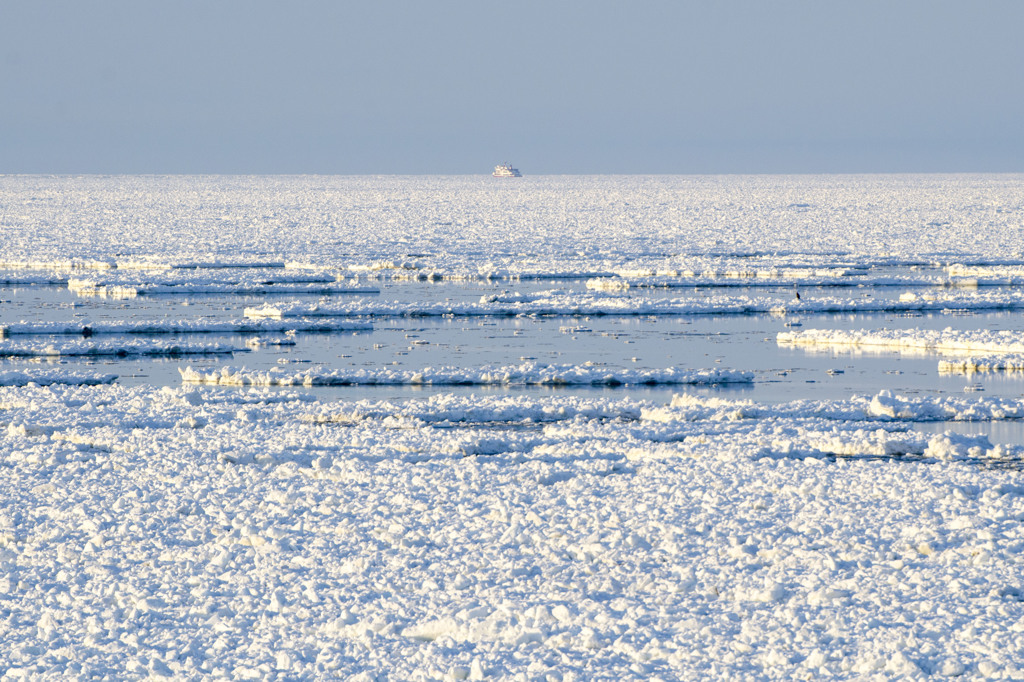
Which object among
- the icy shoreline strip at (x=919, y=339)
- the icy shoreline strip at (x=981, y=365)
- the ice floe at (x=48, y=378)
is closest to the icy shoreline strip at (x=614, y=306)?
the icy shoreline strip at (x=919, y=339)

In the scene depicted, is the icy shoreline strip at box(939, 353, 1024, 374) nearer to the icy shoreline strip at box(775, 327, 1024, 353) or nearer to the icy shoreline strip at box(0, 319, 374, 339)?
the icy shoreline strip at box(775, 327, 1024, 353)

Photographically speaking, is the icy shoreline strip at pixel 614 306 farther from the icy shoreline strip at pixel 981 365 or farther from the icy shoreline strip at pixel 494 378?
the icy shoreline strip at pixel 981 365

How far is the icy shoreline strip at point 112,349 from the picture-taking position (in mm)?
18844

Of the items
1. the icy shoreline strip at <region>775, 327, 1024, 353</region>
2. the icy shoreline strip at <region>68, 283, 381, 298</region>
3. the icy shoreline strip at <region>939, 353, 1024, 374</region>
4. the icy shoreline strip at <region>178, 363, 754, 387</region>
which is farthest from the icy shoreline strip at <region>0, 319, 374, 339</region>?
the icy shoreline strip at <region>939, 353, 1024, 374</region>

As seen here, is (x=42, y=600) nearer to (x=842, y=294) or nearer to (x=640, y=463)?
(x=640, y=463)

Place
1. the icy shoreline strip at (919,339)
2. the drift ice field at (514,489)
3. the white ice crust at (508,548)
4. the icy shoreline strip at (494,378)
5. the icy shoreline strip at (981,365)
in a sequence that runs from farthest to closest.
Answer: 1. the icy shoreline strip at (919,339)
2. the icy shoreline strip at (981,365)
3. the icy shoreline strip at (494,378)
4. the drift ice field at (514,489)
5. the white ice crust at (508,548)

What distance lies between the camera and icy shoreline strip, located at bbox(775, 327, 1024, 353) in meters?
18.5

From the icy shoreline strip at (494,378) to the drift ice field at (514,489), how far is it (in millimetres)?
38

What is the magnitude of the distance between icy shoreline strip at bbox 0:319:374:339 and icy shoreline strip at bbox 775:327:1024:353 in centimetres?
687

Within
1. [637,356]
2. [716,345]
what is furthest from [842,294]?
[637,356]

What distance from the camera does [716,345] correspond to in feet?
64.5

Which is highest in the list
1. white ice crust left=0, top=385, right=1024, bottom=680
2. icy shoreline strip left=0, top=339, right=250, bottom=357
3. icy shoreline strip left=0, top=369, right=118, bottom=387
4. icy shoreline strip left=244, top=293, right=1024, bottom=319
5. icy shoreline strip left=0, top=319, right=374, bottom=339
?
icy shoreline strip left=244, top=293, right=1024, bottom=319

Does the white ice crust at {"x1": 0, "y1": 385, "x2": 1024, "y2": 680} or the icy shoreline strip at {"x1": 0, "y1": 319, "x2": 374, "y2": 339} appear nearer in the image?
the white ice crust at {"x1": 0, "y1": 385, "x2": 1024, "y2": 680}

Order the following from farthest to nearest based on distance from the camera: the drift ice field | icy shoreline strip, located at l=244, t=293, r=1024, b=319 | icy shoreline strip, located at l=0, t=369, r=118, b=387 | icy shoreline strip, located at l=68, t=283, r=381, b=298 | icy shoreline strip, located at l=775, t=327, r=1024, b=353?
icy shoreline strip, located at l=68, t=283, r=381, b=298, icy shoreline strip, located at l=244, t=293, r=1024, b=319, icy shoreline strip, located at l=775, t=327, r=1024, b=353, icy shoreline strip, located at l=0, t=369, r=118, b=387, the drift ice field
